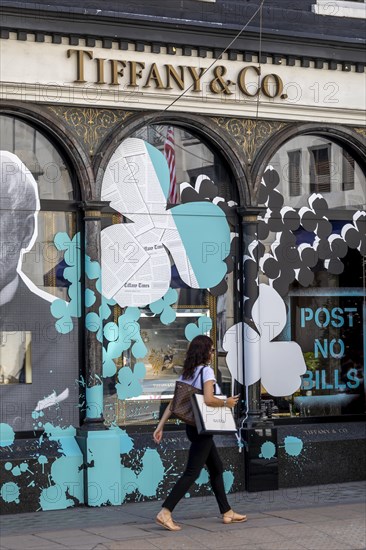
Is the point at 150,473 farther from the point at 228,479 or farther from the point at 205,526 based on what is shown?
the point at 205,526

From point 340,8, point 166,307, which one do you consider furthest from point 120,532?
point 340,8

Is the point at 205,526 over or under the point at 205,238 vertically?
under

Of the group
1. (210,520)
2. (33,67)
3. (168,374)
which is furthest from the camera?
(168,374)

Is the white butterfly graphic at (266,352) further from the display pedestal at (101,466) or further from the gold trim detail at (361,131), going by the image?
the gold trim detail at (361,131)

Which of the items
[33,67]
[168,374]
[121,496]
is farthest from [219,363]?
[33,67]

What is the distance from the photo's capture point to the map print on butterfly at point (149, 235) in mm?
13031

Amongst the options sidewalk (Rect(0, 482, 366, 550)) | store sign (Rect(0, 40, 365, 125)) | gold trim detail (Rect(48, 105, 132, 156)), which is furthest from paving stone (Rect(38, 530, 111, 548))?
store sign (Rect(0, 40, 365, 125))

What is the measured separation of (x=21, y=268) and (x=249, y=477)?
11.1ft

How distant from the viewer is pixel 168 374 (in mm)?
13312

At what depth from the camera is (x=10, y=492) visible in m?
12.1

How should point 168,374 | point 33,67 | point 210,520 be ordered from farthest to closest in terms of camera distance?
point 168,374
point 33,67
point 210,520

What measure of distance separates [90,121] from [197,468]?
3996mm

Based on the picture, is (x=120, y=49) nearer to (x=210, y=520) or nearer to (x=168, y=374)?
(x=168, y=374)

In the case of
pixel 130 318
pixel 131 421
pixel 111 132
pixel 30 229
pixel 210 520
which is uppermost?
pixel 111 132
